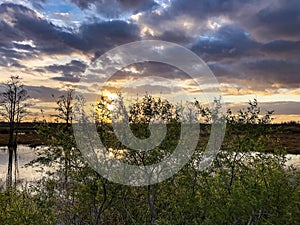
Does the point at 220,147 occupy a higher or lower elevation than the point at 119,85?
lower

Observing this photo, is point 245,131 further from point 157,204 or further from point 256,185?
point 157,204

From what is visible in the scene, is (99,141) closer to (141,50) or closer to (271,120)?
(141,50)

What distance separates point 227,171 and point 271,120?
8.99ft

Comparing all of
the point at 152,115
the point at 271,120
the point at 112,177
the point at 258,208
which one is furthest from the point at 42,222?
the point at 271,120

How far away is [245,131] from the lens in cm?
1522

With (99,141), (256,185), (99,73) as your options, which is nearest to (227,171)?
(256,185)

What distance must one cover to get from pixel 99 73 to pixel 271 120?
24.7 feet

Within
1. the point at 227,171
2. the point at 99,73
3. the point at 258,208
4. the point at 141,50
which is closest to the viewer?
the point at 258,208

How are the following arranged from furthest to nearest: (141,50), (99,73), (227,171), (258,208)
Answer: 1. (141,50)
2. (99,73)
3. (227,171)
4. (258,208)

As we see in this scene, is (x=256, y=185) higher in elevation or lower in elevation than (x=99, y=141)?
lower

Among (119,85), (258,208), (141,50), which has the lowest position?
(258,208)

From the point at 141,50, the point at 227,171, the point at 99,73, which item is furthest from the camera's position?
the point at 141,50

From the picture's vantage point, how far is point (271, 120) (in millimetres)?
15047

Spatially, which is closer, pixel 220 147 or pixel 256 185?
pixel 256 185
